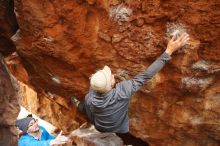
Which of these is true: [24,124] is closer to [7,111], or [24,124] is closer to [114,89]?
[7,111]

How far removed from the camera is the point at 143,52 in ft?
16.1

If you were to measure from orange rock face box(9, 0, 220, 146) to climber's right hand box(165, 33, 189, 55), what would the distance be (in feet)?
0.27

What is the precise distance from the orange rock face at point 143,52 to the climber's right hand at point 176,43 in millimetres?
81

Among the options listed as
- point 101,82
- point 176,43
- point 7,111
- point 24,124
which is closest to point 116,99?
point 101,82

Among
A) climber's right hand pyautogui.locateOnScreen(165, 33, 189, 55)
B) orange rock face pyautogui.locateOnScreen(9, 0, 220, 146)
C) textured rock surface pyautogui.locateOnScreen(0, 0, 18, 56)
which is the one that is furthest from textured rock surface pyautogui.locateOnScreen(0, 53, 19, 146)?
climber's right hand pyautogui.locateOnScreen(165, 33, 189, 55)

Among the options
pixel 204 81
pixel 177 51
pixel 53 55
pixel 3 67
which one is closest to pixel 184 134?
pixel 204 81

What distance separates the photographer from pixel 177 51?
185 inches

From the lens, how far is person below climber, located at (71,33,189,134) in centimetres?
440

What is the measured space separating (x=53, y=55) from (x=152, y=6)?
1686 mm

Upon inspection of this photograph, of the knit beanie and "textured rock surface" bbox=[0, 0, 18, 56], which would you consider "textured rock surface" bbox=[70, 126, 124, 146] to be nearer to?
the knit beanie

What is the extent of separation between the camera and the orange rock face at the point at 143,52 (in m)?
4.57

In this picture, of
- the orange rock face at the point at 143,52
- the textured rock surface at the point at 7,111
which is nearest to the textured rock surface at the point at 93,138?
the orange rock face at the point at 143,52

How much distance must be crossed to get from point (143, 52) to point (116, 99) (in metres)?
0.76

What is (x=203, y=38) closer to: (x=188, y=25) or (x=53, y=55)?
(x=188, y=25)
